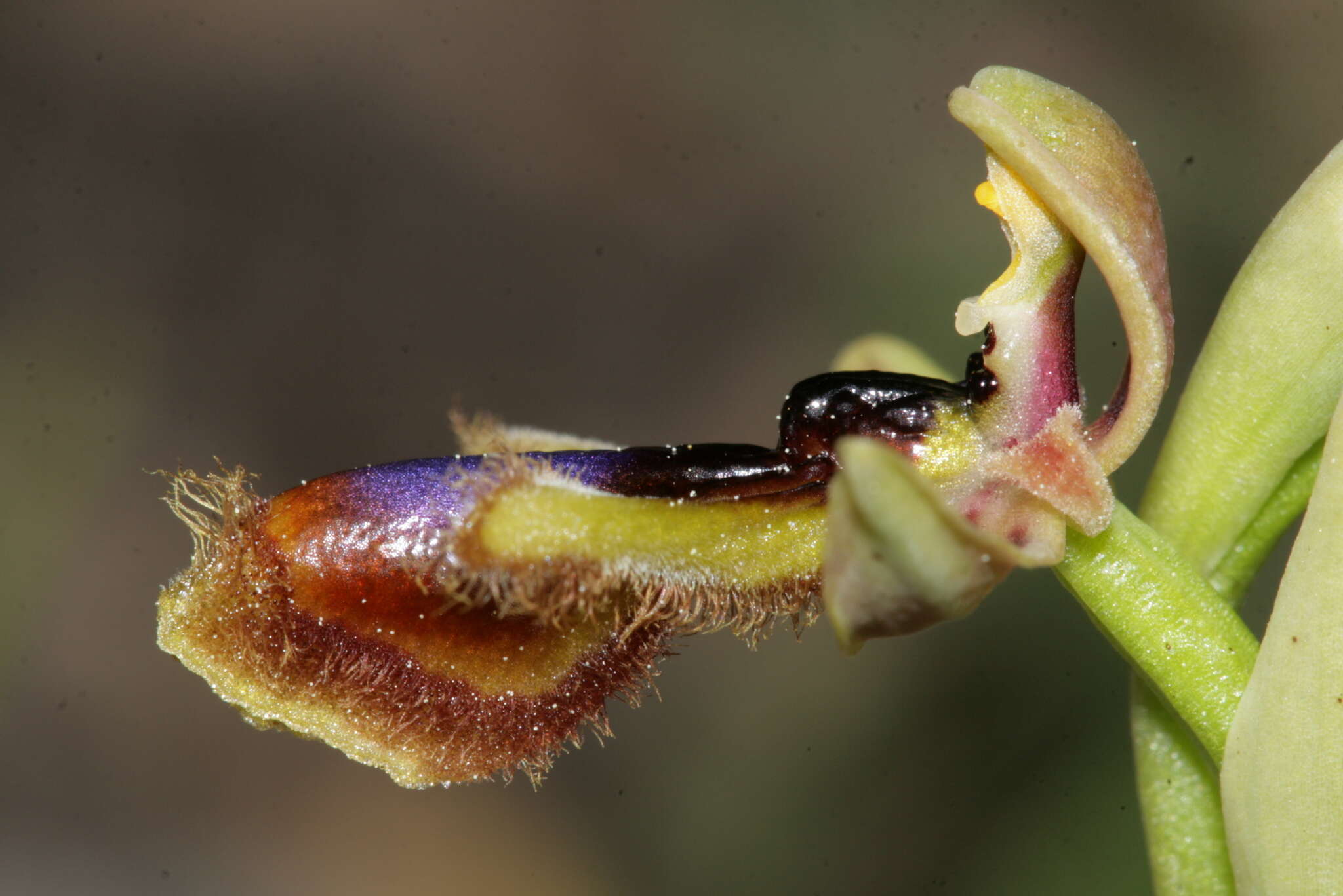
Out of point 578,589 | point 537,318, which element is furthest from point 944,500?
point 537,318

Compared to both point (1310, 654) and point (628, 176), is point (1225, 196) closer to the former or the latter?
point (628, 176)

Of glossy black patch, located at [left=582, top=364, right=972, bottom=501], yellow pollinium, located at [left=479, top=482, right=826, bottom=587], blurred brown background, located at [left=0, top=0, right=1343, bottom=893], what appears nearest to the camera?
yellow pollinium, located at [left=479, top=482, right=826, bottom=587]

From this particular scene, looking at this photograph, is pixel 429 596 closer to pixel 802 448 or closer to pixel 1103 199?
pixel 802 448

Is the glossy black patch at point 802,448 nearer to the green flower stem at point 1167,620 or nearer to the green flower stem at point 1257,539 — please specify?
the green flower stem at point 1167,620

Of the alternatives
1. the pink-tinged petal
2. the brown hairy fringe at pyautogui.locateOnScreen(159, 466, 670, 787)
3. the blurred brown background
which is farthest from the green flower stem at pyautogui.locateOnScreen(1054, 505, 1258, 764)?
the blurred brown background

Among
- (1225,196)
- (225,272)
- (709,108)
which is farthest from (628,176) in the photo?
(1225,196)

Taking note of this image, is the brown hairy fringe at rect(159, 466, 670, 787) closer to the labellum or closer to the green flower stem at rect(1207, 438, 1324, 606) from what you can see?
the labellum

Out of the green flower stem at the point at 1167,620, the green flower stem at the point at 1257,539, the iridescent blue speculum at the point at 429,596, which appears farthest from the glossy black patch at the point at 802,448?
the green flower stem at the point at 1257,539
